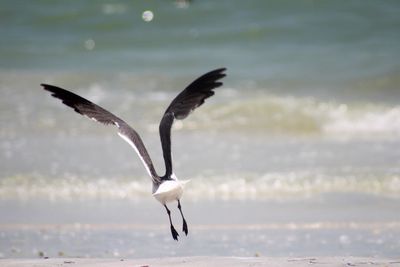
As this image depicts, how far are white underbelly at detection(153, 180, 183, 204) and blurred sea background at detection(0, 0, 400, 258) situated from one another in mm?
781

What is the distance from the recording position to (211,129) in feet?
40.2

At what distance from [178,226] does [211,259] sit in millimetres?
2163

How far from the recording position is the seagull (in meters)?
5.43

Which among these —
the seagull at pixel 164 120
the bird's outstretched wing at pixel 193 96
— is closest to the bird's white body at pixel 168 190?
the seagull at pixel 164 120

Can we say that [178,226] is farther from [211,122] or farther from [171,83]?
[171,83]

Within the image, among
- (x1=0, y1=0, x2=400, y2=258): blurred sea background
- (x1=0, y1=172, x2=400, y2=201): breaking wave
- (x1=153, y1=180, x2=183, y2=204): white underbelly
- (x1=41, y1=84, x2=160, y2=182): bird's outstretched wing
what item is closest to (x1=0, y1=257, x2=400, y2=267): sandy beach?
(x1=153, y1=180, x2=183, y2=204): white underbelly

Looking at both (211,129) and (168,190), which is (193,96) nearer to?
(168,190)

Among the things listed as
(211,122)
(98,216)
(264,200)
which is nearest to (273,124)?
(211,122)

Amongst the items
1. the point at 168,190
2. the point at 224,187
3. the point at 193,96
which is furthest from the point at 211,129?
the point at 168,190

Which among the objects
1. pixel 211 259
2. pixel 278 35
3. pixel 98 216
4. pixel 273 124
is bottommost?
pixel 211 259

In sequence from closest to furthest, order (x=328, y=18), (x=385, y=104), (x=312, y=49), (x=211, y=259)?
(x=211, y=259)
(x=385, y=104)
(x=312, y=49)
(x=328, y=18)

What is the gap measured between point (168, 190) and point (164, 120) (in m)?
0.62

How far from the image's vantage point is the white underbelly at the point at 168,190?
5340mm

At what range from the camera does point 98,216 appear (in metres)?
7.60
